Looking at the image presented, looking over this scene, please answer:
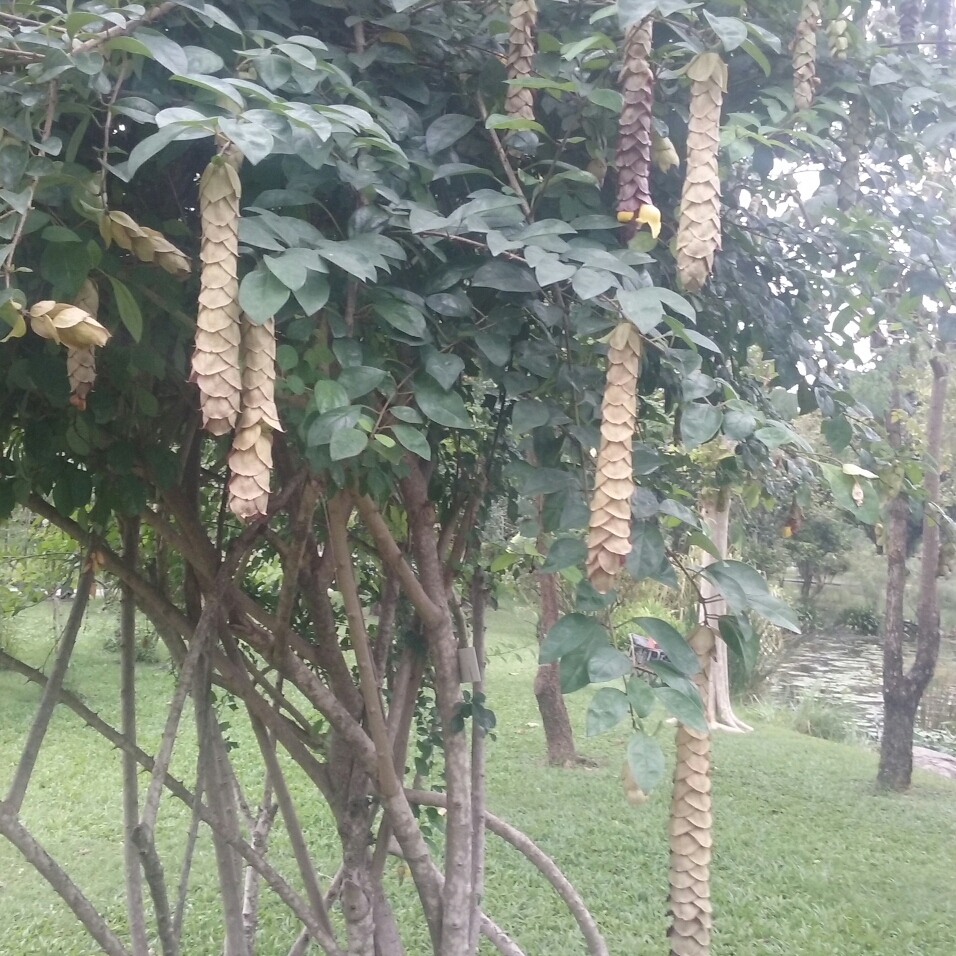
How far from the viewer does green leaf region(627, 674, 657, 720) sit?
77 cm

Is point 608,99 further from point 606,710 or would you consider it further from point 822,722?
point 822,722

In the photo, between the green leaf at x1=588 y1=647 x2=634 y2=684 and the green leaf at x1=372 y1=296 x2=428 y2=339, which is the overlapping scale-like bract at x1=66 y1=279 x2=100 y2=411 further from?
the green leaf at x1=588 y1=647 x2=634 y2=684

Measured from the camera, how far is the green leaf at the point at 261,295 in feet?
2.60

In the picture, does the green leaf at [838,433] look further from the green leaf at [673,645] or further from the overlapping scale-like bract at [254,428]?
the overlapping scale-like bract at [254,428]

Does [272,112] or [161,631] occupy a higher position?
[272,112]

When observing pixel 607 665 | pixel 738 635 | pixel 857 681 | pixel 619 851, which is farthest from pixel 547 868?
pixel 857 681

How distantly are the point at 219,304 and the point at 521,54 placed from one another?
54 cm

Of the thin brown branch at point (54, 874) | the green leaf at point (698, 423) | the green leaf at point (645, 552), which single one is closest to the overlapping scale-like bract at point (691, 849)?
the green leaf at point (645, 552)

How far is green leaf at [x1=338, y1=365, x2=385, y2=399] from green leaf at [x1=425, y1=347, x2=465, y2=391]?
2.5 inches

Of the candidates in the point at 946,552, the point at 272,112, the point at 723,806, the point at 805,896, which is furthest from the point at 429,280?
the point at 723,806

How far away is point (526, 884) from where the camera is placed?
155 inches

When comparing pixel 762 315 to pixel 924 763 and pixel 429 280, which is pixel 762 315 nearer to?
pixel 429 280

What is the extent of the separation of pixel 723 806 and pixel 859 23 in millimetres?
4602

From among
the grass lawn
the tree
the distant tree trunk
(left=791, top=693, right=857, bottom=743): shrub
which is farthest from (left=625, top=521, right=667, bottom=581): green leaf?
(left=791, top=693, right=857, bottom=743): shrub
